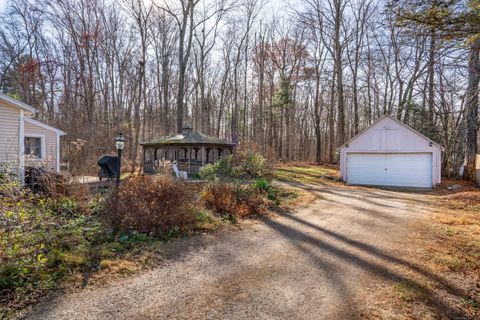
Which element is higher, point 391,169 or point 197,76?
point 197,76

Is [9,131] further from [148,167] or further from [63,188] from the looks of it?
[148,167]

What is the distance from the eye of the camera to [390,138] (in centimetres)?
1460

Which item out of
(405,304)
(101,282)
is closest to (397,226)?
(405,304)

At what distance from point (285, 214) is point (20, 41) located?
25.0m

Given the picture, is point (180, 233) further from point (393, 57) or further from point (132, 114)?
point (393, 57)

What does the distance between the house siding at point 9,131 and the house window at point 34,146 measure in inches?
82.9

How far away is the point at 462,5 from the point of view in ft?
13.6

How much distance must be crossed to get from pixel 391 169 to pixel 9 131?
1794 centimetres

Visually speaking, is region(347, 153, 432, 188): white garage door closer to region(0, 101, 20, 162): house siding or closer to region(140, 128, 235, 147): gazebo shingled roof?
region(140, 128, 235, 147): gazebo shingled roof

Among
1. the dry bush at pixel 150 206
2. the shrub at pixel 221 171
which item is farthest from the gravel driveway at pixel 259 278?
the shrub at pixel 221 171

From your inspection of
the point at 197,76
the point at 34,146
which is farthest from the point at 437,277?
the point at 197,76

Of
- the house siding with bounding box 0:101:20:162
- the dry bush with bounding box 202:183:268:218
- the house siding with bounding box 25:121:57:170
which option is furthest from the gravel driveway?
the house siding with bounding box 25:121:57:170

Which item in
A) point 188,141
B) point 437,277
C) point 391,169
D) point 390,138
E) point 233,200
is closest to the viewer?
point 437,277

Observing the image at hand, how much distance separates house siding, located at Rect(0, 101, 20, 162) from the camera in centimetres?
973
